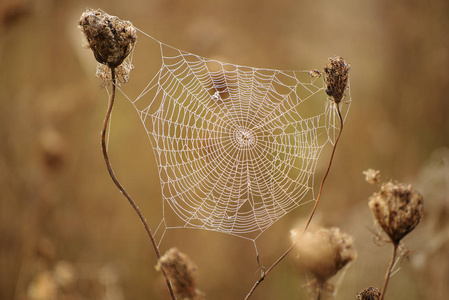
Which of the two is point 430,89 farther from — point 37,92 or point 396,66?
point 37,92

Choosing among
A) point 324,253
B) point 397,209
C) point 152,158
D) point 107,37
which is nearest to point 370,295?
point 324,253

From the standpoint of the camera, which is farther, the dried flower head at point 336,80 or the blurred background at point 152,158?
the blurred background at point 152,158

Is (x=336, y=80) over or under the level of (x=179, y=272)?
over

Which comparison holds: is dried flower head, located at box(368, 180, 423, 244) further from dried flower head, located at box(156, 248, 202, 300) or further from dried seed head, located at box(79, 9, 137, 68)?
dried seed head, located at box(79, 9, 137, 68)

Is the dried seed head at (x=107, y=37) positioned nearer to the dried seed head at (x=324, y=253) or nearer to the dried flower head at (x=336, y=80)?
the dried flower head at (x=336, y=80)

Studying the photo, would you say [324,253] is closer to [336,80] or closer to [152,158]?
[336,80]

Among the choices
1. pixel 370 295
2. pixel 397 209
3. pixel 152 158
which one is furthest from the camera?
pixel 152 158

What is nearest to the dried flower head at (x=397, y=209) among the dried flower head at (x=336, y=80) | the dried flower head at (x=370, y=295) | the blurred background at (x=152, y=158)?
the dried flower head at (x=370, y=295)
